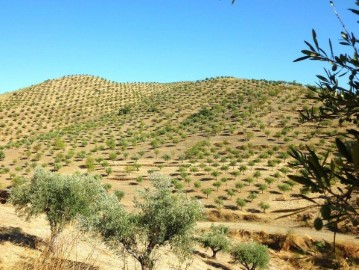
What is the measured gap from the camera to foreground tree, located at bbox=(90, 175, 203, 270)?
54.2 ft

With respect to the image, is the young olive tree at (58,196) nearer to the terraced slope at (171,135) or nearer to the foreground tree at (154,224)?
the foreground tree at (154,224)

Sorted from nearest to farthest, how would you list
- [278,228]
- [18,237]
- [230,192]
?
[18,237] < [278,228] < [230,192]

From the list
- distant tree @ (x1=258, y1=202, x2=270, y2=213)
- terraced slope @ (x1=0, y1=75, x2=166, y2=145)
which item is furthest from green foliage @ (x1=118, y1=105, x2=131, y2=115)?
distant tree @ (x1=258, y1=202, x2=270, y2=213)

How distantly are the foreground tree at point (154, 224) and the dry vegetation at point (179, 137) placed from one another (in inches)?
92.7

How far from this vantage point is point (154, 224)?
54.7ft

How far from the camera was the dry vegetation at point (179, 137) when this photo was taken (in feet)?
118

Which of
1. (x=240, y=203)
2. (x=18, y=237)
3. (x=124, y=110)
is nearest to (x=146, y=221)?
(x=18, y=237)

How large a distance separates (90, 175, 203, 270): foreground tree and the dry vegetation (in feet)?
7.72

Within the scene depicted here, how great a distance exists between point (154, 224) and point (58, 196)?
21.0ft

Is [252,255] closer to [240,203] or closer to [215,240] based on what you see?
[215,240]

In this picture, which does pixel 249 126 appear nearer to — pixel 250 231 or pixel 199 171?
pixel 199 171

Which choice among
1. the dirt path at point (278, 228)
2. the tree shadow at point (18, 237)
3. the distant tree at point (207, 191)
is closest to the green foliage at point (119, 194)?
the distant tree at point (207, 191)

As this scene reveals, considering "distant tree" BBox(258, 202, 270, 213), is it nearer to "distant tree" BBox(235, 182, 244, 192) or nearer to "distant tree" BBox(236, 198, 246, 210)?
"distant tree" BBox(236, 198, 246, 210)

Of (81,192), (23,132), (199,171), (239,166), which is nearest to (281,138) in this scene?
(239,166)
